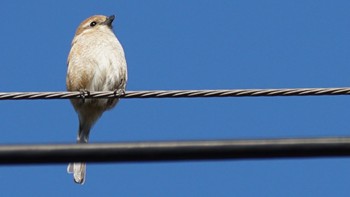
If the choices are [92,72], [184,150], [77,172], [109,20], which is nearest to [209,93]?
[184,150]

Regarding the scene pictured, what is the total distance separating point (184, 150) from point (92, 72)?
21.6 ft

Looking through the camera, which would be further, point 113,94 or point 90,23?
point 90,23

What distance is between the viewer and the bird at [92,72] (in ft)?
32.5

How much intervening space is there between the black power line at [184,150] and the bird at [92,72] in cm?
599

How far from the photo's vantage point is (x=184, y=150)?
135 inches

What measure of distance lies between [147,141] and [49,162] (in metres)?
0.41

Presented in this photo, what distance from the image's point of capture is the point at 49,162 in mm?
3328

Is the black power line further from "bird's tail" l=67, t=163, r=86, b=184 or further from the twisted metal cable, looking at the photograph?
"bird's tail" l=67, t=163, r=86, b=184

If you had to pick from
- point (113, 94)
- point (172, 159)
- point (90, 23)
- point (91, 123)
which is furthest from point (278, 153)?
point (90, 23)

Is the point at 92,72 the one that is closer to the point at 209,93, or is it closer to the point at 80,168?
the point at 80,168

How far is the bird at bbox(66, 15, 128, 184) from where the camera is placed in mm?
9898

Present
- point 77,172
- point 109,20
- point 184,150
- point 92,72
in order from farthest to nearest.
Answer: point 109,20 → point 77,172 → point 92,72 → point 184,150

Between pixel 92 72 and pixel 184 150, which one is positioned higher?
pixel 92 72

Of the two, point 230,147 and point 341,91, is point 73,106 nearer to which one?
point 341,91
